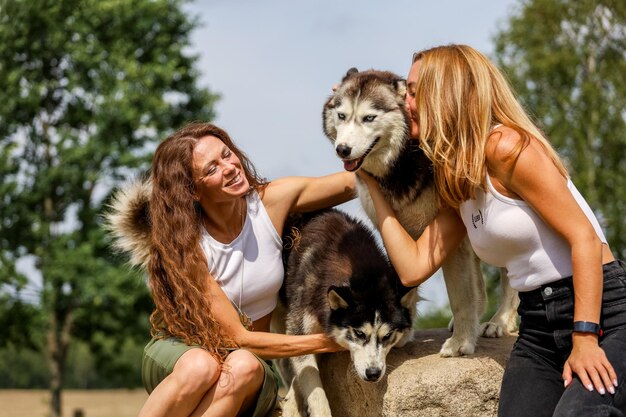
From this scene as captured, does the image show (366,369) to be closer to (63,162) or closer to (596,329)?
(596,329)

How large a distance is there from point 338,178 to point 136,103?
15.1 m

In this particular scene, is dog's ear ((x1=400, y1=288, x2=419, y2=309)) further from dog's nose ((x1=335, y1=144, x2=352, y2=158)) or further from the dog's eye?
dog's nose ((x1=335, y1=144, x2=352, y2=158))

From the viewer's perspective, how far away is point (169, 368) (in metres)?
4.56

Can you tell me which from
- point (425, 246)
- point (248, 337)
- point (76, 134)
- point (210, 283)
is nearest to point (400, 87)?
point (425, 246)

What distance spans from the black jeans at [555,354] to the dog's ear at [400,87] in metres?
1.63

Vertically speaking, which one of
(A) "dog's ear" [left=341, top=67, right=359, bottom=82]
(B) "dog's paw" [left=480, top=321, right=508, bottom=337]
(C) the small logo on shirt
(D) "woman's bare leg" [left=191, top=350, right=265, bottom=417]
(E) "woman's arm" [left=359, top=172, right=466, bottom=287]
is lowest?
(B) "dog's paw" [left=480, top=321, right=508, bottom=337]

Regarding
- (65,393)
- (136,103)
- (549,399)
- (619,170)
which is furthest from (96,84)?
(549,399)

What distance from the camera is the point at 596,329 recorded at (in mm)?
3553

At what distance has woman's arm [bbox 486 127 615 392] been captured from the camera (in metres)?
3.54

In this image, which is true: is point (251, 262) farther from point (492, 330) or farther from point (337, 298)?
point (492, 330)

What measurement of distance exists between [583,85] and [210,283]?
759 inches

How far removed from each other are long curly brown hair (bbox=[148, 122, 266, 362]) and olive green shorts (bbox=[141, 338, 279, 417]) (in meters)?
0.07

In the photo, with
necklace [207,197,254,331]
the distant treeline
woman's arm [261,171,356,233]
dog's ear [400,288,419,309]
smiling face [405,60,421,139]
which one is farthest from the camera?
the distant treeline

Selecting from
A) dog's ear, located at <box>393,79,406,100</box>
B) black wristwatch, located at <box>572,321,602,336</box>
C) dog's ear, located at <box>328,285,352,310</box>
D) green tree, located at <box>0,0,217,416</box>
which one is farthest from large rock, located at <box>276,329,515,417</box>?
green tree, located at <box>0,0,217,416</box>
